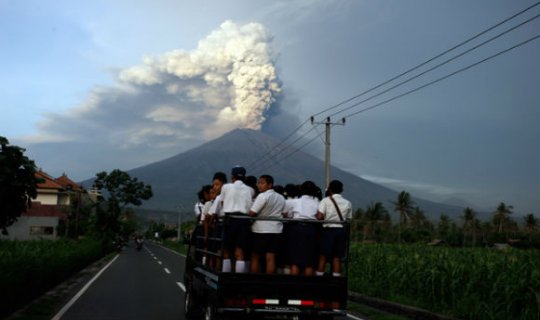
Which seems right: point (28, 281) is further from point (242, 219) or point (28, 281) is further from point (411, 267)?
point (411, 267)

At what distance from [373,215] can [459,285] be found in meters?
110

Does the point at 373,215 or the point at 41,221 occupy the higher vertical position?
the point at 373,215

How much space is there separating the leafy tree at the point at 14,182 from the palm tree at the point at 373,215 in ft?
367

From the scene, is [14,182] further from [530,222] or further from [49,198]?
[530,222]

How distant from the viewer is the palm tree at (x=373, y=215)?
387ft

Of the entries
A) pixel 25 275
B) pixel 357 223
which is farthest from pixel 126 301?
pixel 357 223

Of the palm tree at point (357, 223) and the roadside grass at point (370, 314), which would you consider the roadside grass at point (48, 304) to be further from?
the palm tree at point (357, 223)

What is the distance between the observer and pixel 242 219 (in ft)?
23.1

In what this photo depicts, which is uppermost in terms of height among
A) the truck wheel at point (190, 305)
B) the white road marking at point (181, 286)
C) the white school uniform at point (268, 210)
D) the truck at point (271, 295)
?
the white school uniform at point (268, 210)

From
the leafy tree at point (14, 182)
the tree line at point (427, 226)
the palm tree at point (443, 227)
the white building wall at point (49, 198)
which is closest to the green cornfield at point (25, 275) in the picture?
the leafy tree at point (14, 182)

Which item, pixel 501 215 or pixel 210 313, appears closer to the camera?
pixel 210 313

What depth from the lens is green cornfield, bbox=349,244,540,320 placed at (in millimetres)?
9984

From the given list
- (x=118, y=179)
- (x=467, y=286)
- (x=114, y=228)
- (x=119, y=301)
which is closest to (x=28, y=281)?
(x=119, y=301)

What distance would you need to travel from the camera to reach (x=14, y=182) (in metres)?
7.65
